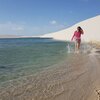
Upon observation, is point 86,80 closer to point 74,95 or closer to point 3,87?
point 74,95

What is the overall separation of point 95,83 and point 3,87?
301cm

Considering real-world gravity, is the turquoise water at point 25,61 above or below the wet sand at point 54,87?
below

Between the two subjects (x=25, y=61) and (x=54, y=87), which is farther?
(x=25, y=61)

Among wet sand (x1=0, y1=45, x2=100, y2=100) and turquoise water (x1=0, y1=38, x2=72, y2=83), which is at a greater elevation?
wet sand (x1=0, y1=45, x2=100, y2=100)

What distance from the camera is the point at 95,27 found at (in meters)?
66.9

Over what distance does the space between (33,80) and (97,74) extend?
251cm

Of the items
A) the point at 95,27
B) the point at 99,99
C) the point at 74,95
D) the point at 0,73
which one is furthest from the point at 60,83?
the point at 95,27

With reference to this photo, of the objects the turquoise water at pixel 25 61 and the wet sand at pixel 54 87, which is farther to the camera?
the turquoise water at pixel 25 61

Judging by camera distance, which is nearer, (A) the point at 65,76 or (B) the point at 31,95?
(B) the point at 31,95

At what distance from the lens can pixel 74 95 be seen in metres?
6.18

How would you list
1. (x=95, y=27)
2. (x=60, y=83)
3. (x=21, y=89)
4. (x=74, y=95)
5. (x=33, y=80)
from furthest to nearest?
1. (x=95, y=27)
2. (x=33, y=80)
3. (x=60, y=83)
4. (x=21, y=89)
5. (x=74, y=95)

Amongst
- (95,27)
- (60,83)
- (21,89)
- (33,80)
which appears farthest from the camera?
(95,27)

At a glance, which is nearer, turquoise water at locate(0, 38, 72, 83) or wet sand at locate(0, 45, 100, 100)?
wet sand at locate(0, 45, 100, 100)

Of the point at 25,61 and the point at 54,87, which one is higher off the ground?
the point at 54,87
